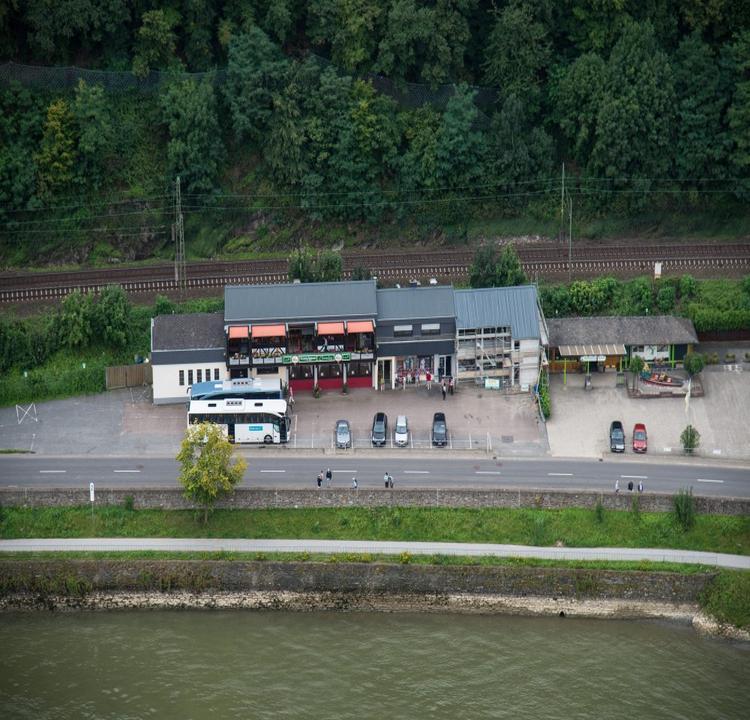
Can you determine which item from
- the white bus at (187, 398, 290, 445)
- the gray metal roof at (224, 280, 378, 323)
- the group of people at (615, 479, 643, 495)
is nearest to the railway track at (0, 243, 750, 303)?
the gray metal roof at (224, 280, 378, 323)

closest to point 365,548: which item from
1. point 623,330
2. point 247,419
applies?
point 247,419

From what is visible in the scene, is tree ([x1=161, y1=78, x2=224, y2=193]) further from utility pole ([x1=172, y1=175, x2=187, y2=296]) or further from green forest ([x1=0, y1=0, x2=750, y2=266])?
utility pole ([x1=172, y1=175, x2=187, y2=296])

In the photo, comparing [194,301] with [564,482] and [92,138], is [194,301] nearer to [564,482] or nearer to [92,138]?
[92,138]

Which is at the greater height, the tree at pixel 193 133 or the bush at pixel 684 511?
the tree at pixel 193 133

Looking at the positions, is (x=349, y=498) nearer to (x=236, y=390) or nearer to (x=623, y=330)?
(x=236, y=390)

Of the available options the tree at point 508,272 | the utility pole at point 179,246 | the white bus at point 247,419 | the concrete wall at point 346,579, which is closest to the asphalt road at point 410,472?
the white bus at point 247,419

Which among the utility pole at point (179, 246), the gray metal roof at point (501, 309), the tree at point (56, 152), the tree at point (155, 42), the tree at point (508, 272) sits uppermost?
the tree at point (155, 42)

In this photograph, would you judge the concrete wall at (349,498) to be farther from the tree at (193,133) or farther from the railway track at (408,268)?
the tree at (193,133)
